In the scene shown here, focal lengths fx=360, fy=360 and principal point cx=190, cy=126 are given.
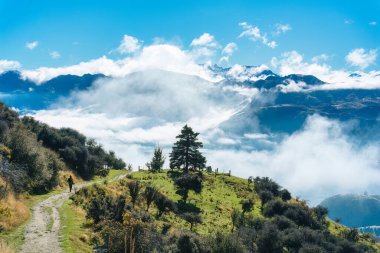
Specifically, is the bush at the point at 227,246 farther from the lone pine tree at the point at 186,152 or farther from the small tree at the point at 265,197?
the lone pine tree at the point at 186,152

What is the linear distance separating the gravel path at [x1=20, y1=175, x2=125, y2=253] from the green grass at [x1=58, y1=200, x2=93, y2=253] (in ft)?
1.58

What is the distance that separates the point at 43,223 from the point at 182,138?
72.2 m

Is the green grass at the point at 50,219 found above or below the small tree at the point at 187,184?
below

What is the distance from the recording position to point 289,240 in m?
53.2

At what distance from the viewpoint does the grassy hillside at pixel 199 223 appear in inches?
1080

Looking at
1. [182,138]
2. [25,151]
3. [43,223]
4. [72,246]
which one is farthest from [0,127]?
[182,138]

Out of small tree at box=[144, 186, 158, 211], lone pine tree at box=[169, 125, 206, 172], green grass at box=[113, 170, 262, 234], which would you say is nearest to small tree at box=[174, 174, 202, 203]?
green grass at box=[113, 170, 262, 234]

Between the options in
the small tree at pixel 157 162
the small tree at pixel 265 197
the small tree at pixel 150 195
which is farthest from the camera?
the small tree at pixel 157 162

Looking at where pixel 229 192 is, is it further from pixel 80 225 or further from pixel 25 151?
pixel 80 225

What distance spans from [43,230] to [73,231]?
2.35 meters

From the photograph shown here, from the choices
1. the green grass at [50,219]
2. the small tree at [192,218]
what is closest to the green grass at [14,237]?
the green grass at [50,219]

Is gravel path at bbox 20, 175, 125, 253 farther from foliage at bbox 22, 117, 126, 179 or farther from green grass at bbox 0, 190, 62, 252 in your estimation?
foliage at bbox 22, 117, 126, 179

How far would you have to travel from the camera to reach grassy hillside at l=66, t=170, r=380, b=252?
90.0ft

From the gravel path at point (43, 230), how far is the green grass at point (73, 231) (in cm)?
48
